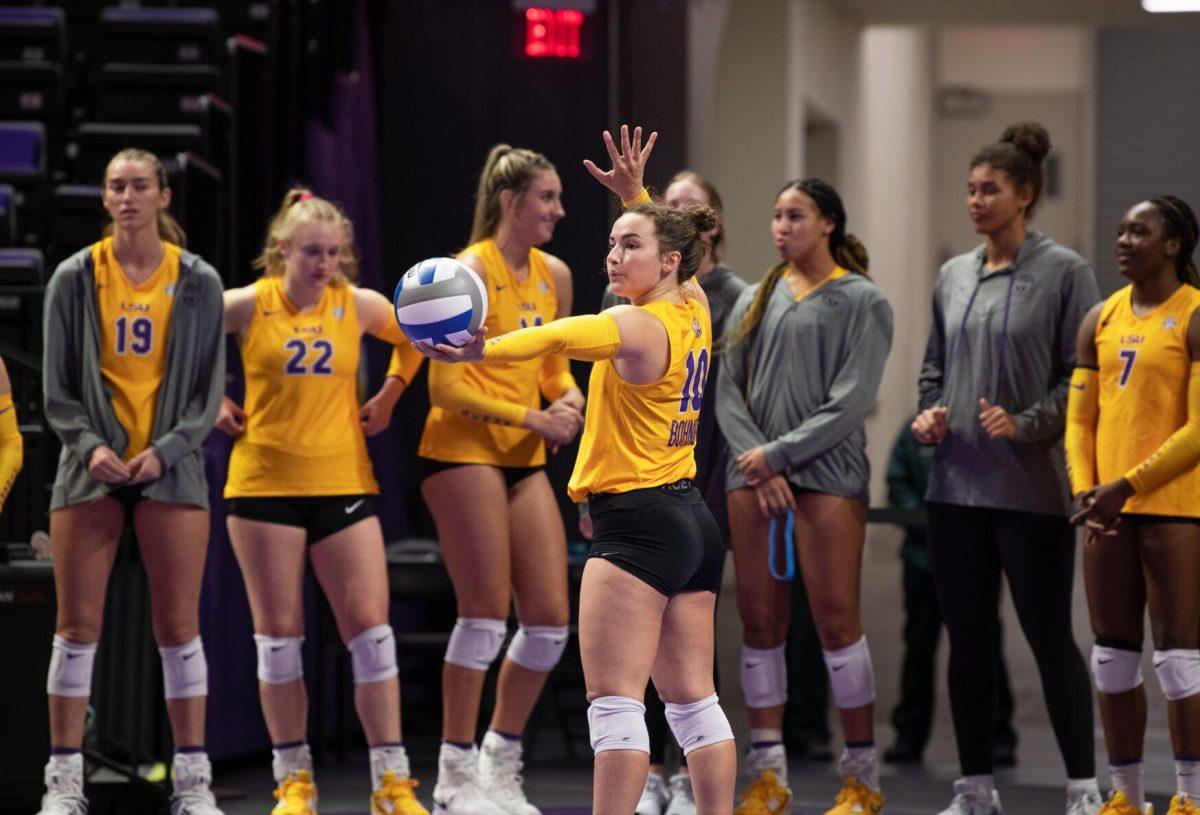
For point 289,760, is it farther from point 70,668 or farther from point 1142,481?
point 1142,481

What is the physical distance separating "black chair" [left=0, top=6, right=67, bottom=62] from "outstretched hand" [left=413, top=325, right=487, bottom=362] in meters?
4.82

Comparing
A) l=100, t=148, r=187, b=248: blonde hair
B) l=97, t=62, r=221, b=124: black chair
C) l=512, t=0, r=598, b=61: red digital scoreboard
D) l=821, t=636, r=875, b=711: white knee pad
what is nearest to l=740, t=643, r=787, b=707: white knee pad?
l=821, t=636, r=875, b=711: white knee pad

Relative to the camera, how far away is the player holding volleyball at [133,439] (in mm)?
4449

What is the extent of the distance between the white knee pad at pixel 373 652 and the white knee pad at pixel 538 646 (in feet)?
1.16

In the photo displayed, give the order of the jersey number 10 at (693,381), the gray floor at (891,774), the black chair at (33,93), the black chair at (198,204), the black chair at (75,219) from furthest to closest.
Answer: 1. the black chair at (33,93)
2. the black chair at (75,219)
3. the black chair at (198,204)
4. the gray floor at (891,774)
5. the jersey number 10 at (693,381)

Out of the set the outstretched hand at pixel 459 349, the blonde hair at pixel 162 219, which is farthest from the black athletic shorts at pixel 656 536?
the blonde hair at pixel 162 219

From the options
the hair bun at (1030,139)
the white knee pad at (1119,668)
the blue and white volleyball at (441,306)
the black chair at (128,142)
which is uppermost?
the black chair at (128,142)

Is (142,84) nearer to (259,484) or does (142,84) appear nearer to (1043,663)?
(259,484)

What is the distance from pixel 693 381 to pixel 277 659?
1637mm

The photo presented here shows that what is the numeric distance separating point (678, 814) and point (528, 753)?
1.48 m

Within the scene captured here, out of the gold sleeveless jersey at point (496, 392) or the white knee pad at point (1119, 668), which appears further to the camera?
the gold sleeveless jersey at point (496, 392)

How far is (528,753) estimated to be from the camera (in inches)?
241

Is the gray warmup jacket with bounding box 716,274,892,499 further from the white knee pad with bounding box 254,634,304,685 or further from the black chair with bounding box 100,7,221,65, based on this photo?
the black chair with bounding box 100,7,221,65

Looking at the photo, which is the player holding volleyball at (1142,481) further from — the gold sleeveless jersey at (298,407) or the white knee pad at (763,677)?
the gold sleeveless jersey at (298,407)
